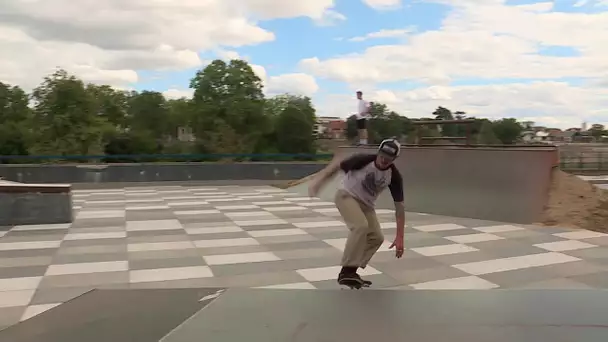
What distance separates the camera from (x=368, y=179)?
5.26m

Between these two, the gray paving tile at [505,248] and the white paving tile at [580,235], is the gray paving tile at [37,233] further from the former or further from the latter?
the white paving tile at [580,235]

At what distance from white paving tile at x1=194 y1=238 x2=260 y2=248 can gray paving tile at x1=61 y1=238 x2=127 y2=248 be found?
1289mm

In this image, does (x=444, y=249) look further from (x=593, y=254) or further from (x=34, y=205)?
(x=34, y=205)

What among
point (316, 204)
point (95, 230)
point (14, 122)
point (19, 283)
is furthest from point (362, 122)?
point (14, 122)

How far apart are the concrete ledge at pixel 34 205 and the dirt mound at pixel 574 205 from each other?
379 inches

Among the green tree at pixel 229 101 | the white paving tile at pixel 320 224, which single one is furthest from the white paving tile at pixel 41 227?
the green tree at pixel 229 101

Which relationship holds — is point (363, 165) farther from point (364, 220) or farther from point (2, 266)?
point (2, 266)

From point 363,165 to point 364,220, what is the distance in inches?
21.1

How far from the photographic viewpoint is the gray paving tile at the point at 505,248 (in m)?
7.77

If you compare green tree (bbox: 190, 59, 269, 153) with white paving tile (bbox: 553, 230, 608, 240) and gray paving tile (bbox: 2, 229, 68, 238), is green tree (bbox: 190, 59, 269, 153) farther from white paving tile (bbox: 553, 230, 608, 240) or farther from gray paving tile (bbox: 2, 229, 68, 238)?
white paving tile (bbox: 553, 230, 608, 240)

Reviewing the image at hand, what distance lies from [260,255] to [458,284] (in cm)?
292

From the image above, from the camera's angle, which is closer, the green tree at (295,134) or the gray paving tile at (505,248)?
the gray paving tile at (505,248)

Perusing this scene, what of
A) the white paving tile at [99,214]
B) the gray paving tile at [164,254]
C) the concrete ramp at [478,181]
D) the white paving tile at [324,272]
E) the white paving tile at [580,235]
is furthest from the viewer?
the white paving tile at [99,214]

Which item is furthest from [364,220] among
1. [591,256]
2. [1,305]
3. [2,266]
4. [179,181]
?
[179,181]
